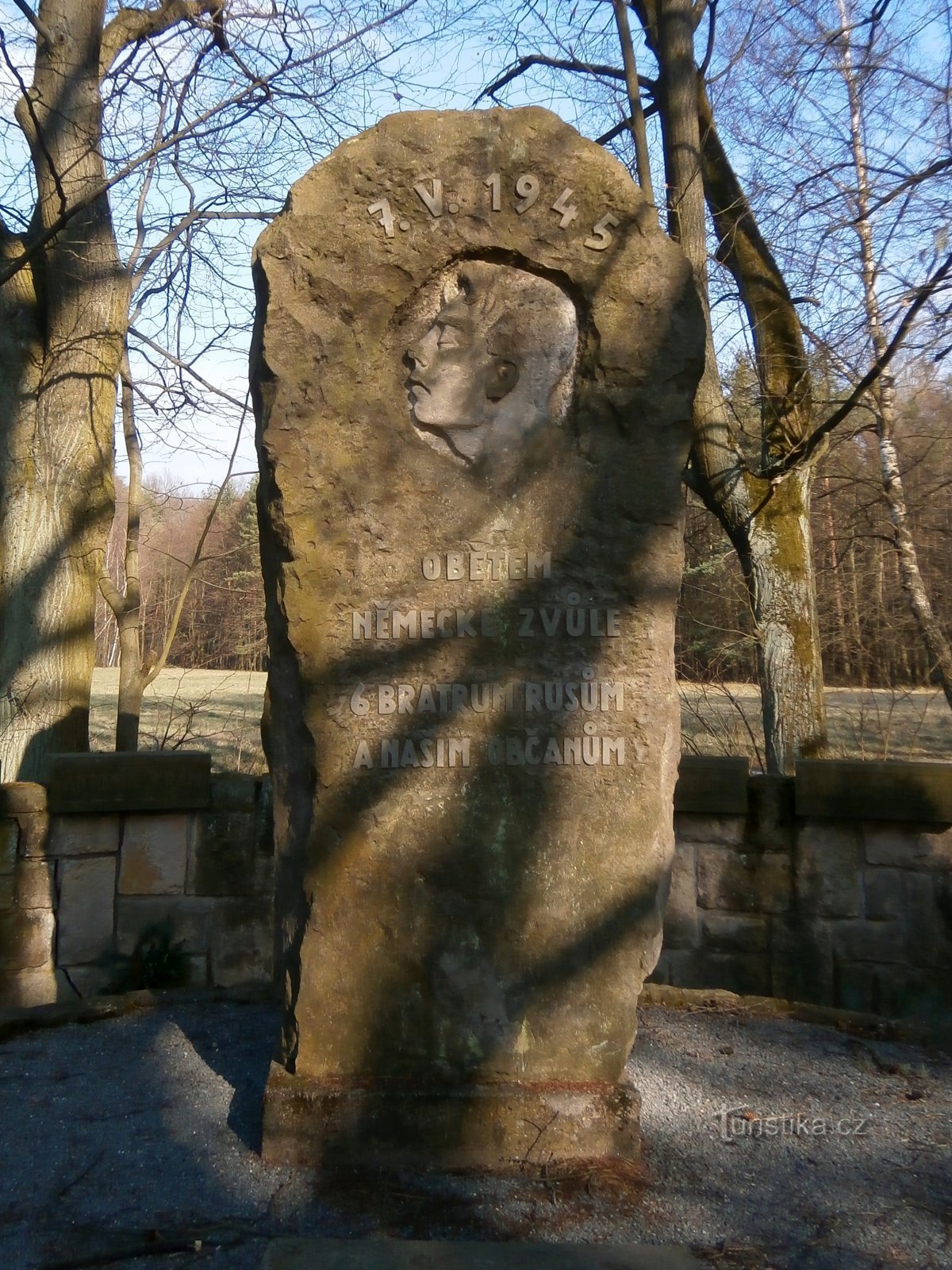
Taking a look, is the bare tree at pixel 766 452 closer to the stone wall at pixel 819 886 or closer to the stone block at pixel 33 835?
the stone wall at pixel 819 886

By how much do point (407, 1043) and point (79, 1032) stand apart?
5.65 ft

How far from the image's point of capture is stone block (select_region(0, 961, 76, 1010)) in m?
4.96

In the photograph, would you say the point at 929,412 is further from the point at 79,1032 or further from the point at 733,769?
the point at 79,1032

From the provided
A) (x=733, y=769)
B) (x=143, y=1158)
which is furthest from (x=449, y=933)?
(x=733, y=769)

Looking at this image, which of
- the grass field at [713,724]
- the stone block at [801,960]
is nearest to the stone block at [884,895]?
the stone block at [801,960]

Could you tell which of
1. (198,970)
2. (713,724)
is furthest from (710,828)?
(713,724)

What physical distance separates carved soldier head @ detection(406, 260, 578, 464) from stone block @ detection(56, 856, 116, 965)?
2.95 meters

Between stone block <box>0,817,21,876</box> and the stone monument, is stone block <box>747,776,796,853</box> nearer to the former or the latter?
the stone monument

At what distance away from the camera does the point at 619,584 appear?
3.45 metres

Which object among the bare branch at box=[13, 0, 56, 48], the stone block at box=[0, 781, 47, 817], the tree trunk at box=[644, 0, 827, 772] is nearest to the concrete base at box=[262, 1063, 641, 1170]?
the stone block at box=[0, 781, 47, 817]

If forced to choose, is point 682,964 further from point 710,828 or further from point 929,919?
point 929,919

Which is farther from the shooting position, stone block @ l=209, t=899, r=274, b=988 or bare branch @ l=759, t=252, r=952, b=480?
Result: bare branch @ l=759, t=252, r=952, b=480

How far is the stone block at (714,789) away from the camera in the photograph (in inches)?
205

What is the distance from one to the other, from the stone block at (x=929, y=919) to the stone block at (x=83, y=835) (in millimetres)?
3789
